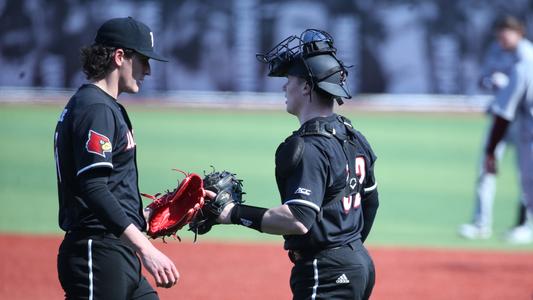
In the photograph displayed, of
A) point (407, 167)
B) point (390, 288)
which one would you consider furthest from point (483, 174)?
point (407, 167)

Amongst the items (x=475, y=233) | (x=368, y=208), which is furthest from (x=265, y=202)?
(x=368, y=208)

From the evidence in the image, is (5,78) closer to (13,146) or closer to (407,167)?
(13,146)

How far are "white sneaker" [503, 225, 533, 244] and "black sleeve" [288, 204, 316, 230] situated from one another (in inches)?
271

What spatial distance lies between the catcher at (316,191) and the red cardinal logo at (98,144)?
0.64 metres

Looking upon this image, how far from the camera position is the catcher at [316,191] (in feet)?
13.9

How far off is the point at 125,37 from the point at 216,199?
2.92ft

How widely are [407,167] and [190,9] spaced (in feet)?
34.3

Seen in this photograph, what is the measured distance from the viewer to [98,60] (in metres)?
4.36

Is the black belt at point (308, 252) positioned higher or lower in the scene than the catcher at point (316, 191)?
lower

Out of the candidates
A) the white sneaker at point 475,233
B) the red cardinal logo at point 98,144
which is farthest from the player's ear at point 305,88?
the white sneaker at point 475,233

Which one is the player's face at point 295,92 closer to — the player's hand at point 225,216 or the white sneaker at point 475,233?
the player's hand at point 225,216

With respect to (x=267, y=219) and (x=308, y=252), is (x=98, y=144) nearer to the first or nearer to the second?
(x=267, y=219)

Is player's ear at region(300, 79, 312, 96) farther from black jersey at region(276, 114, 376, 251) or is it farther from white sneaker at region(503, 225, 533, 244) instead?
white sneaker at region(503, 225, 533, 244)

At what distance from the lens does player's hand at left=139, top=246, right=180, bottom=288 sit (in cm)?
404
